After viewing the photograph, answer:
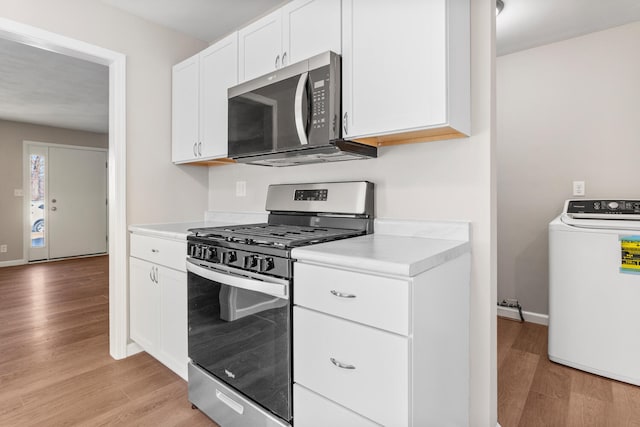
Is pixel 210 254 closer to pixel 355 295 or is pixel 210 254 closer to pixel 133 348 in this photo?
pixel 355 295

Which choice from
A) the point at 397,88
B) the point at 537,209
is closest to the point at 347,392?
the point at 397,88

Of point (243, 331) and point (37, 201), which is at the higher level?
point (37, 201)

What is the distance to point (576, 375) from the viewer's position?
2.17 metres

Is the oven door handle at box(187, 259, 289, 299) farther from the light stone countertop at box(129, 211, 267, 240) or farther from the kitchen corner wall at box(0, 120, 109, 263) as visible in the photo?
the kitchen corner wall at box(0, 120, 109, 263)

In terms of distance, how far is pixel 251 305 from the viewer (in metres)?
1.53

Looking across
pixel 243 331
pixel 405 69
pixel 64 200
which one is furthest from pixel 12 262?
pixel 405 69

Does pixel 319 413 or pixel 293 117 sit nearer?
pixel 319 413

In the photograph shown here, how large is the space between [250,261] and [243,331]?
0.33 m

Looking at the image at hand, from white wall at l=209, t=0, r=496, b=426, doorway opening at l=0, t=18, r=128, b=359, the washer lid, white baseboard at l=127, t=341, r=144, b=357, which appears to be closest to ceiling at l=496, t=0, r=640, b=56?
white wall at l=209, t=0, r=496, b=426

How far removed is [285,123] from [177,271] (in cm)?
107

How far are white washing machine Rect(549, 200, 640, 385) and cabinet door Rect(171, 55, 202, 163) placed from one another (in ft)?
8.57

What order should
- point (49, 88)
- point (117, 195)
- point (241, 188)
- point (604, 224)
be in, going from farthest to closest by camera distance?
point (49, 88) < point (241, 188) < point (117, 195) < point (604, 224)

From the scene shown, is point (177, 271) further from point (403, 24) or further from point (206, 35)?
point (206, 35)

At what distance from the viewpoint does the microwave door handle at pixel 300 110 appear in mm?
1679
